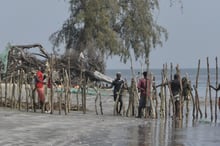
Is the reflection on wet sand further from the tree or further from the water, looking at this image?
the tree

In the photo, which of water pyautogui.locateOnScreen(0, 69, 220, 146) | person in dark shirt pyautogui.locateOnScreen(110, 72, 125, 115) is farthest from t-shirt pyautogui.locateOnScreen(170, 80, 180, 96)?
person in dark shirt pyautogui.locateOnScreen(110, 72, 125, 115)

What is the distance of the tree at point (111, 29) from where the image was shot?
1623 inches

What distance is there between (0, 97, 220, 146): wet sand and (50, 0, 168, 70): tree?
20.0 meters

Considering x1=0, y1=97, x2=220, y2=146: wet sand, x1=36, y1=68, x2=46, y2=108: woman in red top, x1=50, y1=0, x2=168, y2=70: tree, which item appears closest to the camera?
x1=0, y1=97, x2=220, y2=146: wet sand

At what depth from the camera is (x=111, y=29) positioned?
41906 mm

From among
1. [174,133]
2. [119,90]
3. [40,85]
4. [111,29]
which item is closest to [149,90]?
[119,90]

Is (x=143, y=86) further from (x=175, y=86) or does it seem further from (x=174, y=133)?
(x=174, y=133)

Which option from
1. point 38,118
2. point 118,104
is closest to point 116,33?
point 118,104

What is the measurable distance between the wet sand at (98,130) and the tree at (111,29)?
65.6ft

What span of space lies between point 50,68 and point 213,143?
8.06 meters

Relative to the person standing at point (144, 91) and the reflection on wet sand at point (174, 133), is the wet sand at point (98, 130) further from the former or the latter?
the person standing at point (144, 91)

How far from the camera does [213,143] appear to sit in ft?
46.5

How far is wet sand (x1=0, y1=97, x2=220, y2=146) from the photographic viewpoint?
13.7 meters

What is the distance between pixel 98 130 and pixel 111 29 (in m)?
25.9
